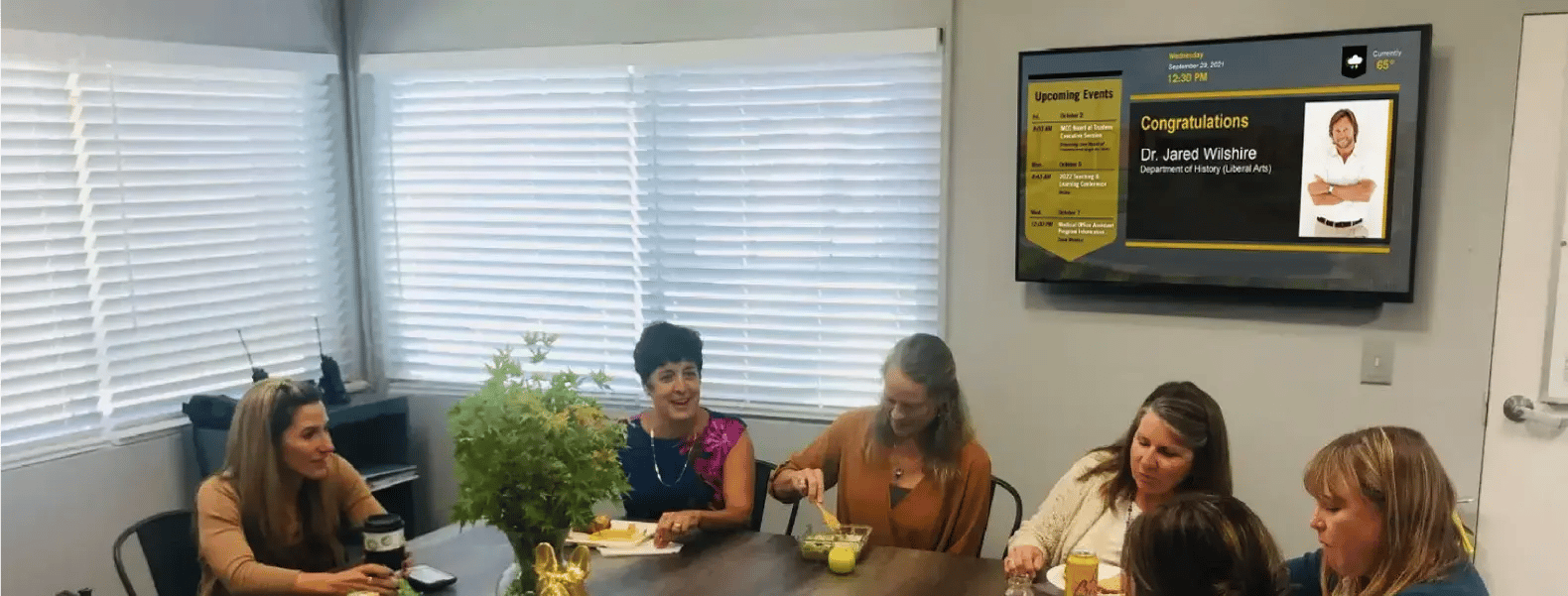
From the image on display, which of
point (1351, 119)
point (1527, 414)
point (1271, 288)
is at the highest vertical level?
point (1351, 119)

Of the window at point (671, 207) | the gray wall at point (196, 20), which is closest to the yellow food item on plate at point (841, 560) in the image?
the window at point (671, 207)

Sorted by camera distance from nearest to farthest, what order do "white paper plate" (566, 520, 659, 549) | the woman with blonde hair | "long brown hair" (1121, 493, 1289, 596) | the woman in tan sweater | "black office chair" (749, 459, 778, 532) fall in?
"long brown hair" (1121, 493, 1289, 596) < the woman with blonde hair < the woman in tan sweater < "white paper plate" (566, 520, 659, 549) < "black office chair" (749, 459, 778, 532)

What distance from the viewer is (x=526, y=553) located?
79.7 inches

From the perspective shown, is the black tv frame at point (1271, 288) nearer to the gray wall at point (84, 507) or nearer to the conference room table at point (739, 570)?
the conference room table at point (739, 570)

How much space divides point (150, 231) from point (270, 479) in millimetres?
1505

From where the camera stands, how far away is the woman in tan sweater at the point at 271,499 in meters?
2.29

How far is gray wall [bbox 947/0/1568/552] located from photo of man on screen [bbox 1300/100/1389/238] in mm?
145

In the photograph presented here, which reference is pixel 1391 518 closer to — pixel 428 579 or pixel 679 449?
pixel 679 449

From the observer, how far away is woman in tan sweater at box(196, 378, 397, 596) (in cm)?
229

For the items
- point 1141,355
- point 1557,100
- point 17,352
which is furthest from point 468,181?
point 1557,100

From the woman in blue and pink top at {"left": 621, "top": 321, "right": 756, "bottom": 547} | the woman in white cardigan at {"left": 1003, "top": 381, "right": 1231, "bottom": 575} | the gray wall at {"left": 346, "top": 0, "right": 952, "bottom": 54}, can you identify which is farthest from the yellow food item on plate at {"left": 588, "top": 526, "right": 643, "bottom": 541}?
the gray wall at {"left": 346, "top": 0, "right": 952, "bottom": 54}

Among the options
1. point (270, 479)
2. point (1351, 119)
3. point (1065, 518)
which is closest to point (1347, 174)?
point (1351, 119)

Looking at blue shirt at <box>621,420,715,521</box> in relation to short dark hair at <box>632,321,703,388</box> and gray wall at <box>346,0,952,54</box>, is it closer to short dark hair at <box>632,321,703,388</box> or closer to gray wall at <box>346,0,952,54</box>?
short dark hair at <box>632,321,703,388</box>

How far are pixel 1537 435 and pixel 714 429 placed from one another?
2.08 metres
